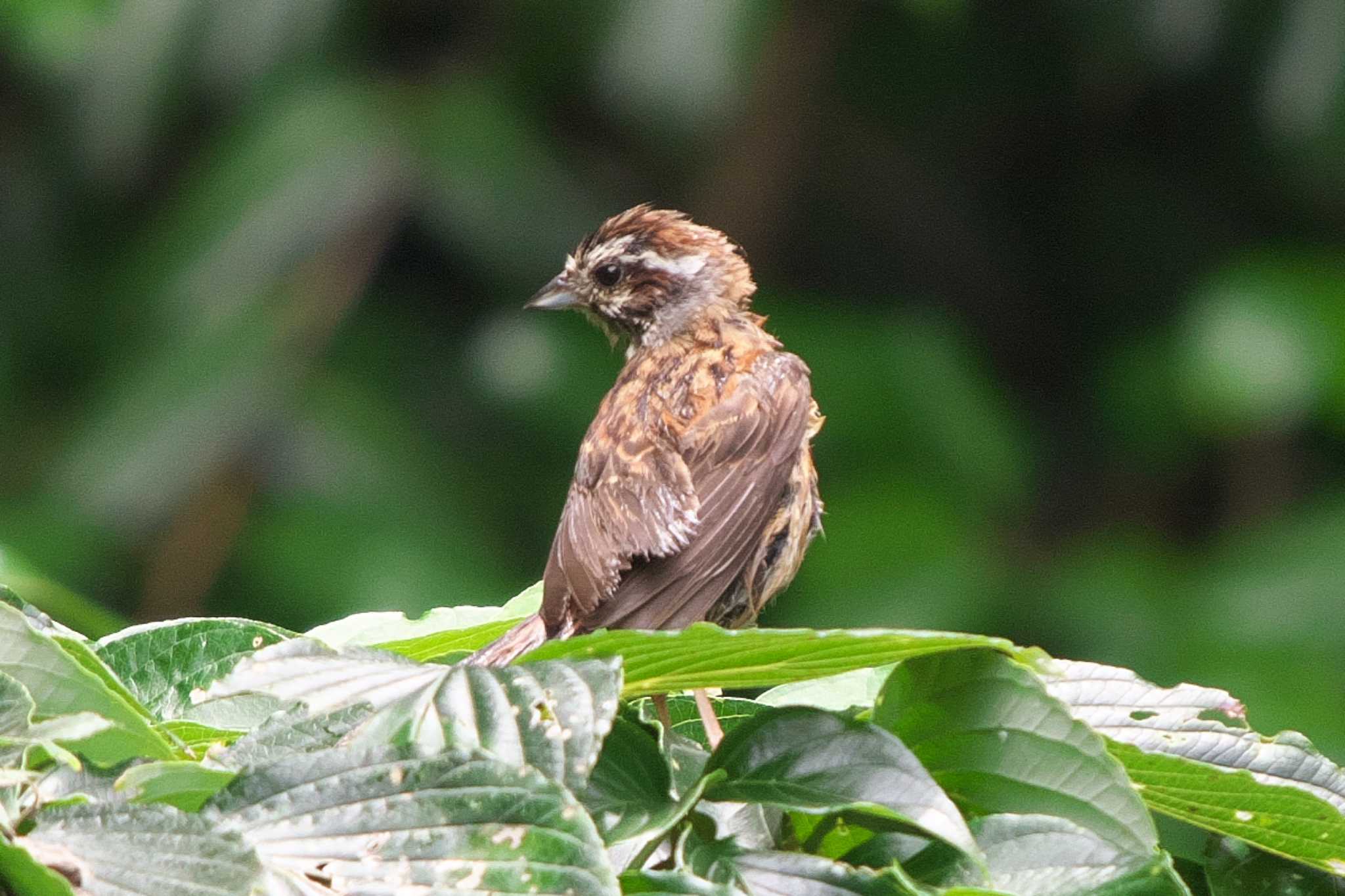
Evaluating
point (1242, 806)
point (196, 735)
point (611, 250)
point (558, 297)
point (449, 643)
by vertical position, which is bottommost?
point (196, 735)

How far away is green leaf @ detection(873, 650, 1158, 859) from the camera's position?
182cm

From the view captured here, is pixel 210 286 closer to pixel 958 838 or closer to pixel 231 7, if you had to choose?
pixel 231 7

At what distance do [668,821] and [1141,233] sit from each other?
25.9 feet

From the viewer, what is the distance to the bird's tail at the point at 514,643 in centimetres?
263

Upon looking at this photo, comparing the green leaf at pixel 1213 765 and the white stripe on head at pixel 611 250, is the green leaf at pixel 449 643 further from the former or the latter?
the white stripe on head at pixel 611 250

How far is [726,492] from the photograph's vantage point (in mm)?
3148

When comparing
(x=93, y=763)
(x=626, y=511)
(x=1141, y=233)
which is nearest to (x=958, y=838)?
(x=93, y=763)

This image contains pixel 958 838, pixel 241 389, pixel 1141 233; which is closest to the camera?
pixel 958 838

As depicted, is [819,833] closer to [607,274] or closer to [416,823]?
[416,823]

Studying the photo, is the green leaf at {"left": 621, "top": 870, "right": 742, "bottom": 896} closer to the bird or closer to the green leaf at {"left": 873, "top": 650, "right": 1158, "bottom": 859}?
the green leaf at {"left": 873, "top": 650, "right": 1158, "bottom": 859}

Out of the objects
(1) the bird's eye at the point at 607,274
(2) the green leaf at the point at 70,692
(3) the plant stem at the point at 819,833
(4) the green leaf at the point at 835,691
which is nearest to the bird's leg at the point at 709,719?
(4) the green leaf at the point at 835,691

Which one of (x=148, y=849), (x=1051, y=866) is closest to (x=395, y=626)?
(x=148, y=849)

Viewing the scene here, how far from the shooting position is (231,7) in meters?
7.93

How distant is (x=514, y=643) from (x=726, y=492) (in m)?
0.58
